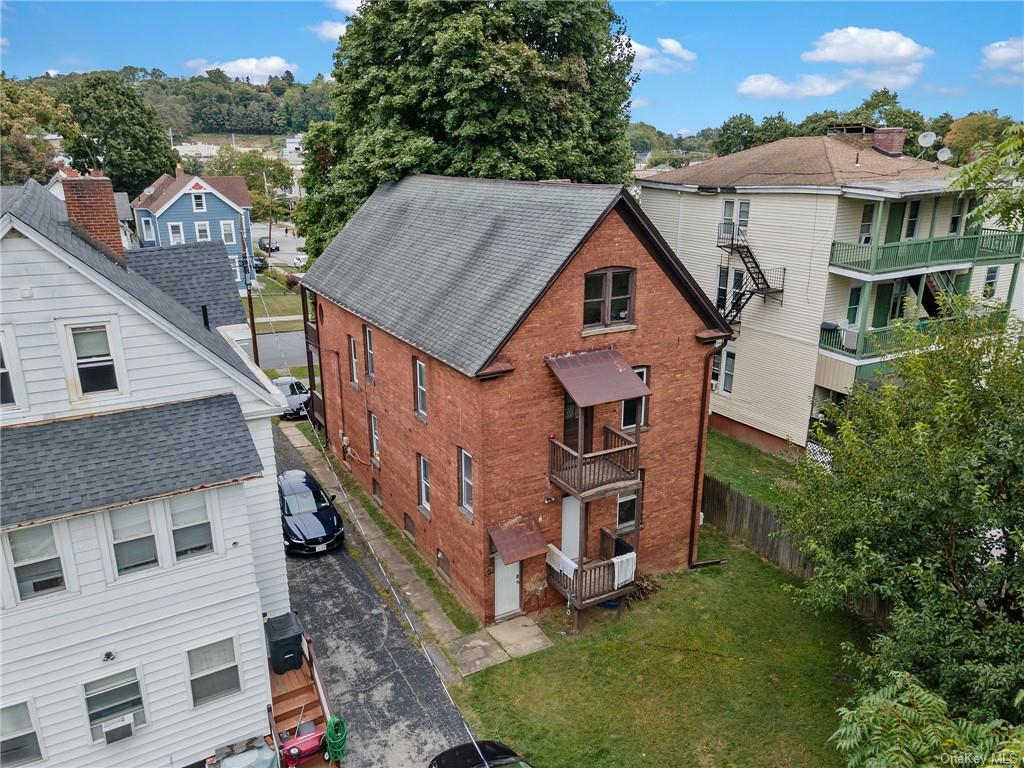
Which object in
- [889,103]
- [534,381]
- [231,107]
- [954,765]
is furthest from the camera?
[231,107]

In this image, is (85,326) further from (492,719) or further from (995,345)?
(995,345)

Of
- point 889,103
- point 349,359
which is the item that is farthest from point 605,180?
point 889,103

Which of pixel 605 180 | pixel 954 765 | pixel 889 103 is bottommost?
pixel 954 765

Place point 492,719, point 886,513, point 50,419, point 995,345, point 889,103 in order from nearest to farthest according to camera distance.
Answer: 1. point 50,419
2. point 886,513
3. point 995,345
4. point 492,719
5. point 889,103

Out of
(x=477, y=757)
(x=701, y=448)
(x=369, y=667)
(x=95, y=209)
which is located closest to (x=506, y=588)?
(x=369, y=667)

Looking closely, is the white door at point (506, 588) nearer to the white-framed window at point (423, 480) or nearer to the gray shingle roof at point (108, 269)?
the white-framed window at point (423, 480)

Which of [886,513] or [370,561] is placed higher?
[886,513]

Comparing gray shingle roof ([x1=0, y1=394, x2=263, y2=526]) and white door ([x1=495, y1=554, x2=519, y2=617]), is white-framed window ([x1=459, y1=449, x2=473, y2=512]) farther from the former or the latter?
gray shingle roof ([x1=0, y1=394, x2=263, y2=526])

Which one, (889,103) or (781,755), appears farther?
(889,103)
